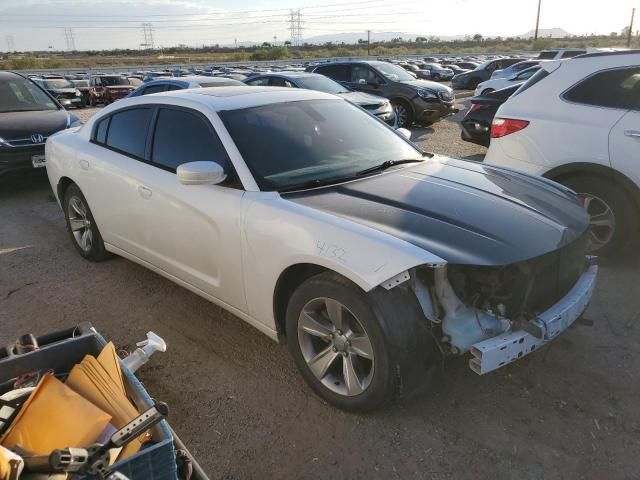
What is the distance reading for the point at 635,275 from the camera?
432 centimetres

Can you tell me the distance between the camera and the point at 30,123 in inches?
299

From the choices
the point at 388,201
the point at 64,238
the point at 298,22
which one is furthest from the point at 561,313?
the point at 298,22

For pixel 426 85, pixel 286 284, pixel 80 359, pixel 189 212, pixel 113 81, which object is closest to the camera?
pixel 80 359

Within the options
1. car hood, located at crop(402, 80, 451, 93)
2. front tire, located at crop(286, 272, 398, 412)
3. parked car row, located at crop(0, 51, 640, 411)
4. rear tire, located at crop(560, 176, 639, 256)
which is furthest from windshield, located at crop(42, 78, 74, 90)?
front tire, located at crop(286, 272, 398, 412)

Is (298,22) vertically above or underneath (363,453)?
above

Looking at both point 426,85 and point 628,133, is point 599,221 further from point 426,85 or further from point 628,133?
point 426,85

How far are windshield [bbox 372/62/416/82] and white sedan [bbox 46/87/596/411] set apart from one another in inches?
378

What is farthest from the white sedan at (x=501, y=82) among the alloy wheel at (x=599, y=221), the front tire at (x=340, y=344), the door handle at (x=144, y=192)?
the front tire at (x=340, y=344)

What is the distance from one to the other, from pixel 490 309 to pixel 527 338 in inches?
8.6

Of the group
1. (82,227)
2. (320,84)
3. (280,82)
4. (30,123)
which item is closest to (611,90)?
(82,227)

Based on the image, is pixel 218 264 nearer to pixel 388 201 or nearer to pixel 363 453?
pixel 388 201

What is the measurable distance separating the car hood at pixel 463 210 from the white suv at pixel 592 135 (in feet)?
3.70

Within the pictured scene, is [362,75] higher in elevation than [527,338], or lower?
higher

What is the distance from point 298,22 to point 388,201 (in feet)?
410
